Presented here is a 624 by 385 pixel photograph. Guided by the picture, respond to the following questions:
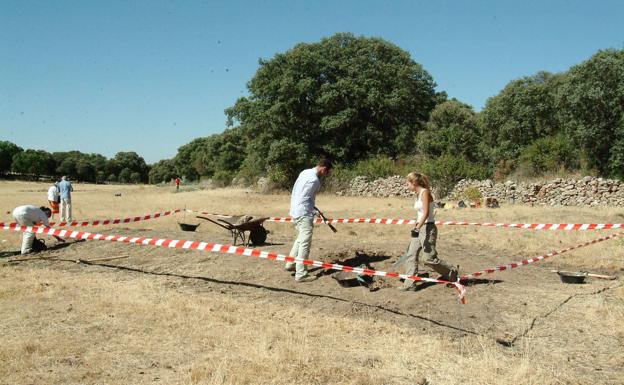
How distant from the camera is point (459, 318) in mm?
6672

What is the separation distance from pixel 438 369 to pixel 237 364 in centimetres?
199

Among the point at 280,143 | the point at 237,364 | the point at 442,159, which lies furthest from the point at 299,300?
the point at 280,143

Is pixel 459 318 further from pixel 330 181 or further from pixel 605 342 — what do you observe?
pixel 330 181

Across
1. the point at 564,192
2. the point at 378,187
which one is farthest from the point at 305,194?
the point at 378,187

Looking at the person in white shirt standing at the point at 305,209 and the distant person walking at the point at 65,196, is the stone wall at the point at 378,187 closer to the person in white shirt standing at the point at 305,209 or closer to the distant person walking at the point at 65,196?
the distant person walking at the point at 65,196

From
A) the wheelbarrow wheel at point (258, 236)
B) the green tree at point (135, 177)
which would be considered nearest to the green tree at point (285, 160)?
the wheelbarrow wheel at point (258, 236)

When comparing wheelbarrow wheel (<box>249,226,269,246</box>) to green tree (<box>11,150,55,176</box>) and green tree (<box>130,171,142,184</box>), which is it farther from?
green tree (<box>130,171,142,184</box>)

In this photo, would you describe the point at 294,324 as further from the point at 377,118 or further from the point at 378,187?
the point at 377,118

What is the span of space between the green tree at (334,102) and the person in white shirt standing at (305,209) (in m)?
30.5

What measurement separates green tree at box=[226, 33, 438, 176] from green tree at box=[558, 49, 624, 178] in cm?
1468

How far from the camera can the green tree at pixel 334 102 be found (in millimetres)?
39469

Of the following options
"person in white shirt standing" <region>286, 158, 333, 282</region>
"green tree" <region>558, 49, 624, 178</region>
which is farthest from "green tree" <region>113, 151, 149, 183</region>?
"person in white shirt standing" <region>286, 158, 333, 282</region>

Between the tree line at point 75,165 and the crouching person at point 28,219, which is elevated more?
the tree line at point 75,165

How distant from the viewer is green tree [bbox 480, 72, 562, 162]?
37125 millimetres
